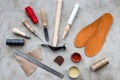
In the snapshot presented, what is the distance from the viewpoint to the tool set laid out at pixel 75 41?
190 cm

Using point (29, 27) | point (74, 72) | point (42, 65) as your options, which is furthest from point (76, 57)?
point (29, 27)

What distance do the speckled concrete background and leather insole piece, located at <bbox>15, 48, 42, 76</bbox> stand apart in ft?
0.07

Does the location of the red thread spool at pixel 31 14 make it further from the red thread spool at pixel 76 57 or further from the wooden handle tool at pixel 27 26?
the red thread spool at pixel 76 57

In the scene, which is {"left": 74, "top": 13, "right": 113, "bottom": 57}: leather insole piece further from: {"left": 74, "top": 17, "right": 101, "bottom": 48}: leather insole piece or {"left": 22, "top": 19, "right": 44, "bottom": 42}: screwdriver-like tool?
{"left": 22, "top": 19, "right": 44, "bottom": 42}: screwdriver-like tool

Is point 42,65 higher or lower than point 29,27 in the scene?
lower

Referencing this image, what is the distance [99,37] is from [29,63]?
0.39m

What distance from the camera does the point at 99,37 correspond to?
1.93 metres

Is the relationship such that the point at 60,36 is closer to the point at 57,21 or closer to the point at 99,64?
the point at 57,21

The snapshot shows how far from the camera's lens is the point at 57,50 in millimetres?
1935

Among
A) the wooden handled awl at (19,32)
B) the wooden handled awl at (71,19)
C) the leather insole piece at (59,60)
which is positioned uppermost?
the wooden handled awl at (71,19)

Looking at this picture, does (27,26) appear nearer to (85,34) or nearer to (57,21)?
(57,21)

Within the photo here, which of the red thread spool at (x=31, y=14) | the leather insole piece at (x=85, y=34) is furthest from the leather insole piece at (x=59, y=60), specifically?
the red thread spool at (x=31, y=14)

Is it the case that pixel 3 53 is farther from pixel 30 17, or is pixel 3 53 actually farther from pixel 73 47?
pixel 73 47

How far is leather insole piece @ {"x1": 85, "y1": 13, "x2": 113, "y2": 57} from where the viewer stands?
192cm
